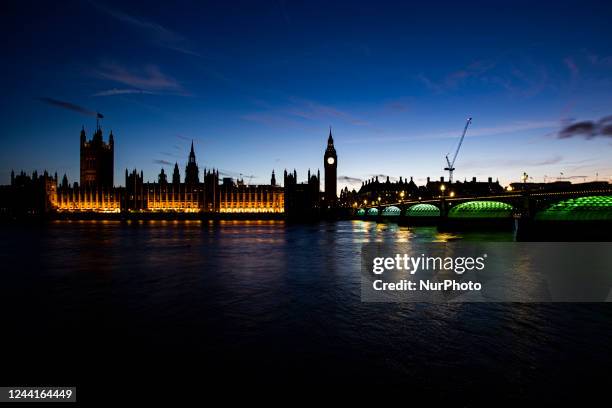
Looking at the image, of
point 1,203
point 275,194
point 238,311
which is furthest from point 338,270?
point 1,203

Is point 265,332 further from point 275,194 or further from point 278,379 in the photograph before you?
point 275,194

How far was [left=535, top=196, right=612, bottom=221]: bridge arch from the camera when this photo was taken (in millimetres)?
48625

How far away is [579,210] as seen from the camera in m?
53.4

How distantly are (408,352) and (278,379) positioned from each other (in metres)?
3.80

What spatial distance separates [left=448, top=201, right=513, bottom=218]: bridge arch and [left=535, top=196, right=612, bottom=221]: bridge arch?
20113 millimetres

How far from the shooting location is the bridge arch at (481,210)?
78.2 metres

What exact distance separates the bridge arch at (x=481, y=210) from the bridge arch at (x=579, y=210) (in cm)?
2011

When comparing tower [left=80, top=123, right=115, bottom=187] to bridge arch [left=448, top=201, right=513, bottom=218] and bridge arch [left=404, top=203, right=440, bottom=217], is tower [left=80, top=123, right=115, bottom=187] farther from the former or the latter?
bridge arch [left=448, top=201, right=513, bottom=218]

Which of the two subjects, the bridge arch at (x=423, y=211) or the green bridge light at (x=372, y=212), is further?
the green bridge light at (x=372, y=212)

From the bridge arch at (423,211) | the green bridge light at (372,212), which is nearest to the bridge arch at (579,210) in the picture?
the bridge arch at (423,211)

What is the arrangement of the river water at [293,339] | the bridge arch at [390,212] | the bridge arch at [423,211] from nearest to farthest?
the river water at [293,339], the bridge arch at [423,211], the bridge arch at [390,212]

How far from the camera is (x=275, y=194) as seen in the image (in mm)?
175125

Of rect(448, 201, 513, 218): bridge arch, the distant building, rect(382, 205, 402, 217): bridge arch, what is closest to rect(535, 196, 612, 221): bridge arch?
rect(448, 201, 513, 218): bridge arch

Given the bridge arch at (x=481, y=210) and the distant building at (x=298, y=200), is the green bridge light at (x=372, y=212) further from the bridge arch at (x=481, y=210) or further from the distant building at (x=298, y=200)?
the bridge arch at (x=481, y=210)
